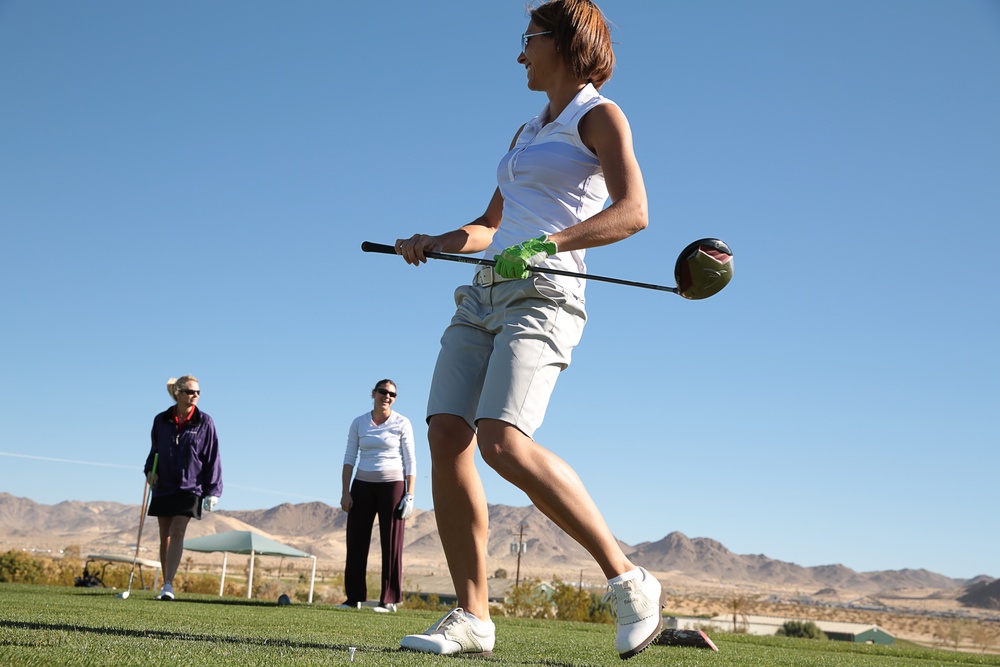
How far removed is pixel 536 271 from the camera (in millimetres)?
3758

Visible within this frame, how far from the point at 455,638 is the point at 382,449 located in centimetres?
652

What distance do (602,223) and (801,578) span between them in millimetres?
210276

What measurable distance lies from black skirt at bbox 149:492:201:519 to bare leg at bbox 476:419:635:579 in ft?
19.1

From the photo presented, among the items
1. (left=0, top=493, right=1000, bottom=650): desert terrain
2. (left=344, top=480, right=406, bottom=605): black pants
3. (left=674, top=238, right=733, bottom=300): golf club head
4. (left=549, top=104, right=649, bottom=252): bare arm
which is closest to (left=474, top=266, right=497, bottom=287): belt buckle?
(left=549, top=104, right=649, bottom=252): bare arm

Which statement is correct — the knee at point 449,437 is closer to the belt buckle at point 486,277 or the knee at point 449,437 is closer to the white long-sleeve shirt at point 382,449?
the belt buckle at point 486,277

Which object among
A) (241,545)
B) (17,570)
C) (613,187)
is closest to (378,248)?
(613,187)

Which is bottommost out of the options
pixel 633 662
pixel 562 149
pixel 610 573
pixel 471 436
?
pixel 633 662

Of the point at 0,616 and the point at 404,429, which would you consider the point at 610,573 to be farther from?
the point at 404,429

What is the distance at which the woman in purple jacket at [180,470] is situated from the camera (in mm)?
8680

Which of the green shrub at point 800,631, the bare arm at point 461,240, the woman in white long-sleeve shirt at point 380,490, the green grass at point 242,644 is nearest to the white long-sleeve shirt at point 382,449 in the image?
the woman in white long-sleeve shirt at point 380,490

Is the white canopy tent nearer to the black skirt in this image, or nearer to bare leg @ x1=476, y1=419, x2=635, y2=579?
the black skirt

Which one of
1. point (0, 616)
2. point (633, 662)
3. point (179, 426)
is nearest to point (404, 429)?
point (179, 426)

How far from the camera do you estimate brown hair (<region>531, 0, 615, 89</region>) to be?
13.4 feet

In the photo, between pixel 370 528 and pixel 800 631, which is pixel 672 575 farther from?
pixel 370 528
